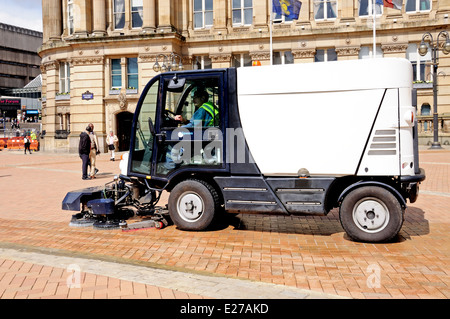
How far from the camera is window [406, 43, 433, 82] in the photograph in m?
30.9

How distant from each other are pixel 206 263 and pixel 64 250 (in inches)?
85.9

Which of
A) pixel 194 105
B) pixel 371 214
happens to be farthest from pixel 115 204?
pixel 371 214

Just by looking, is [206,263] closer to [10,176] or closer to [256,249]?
[256,249]

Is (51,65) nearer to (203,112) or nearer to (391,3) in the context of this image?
(391,3)

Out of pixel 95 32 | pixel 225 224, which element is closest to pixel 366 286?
pixel 225 224

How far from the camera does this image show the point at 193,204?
781 centimetres

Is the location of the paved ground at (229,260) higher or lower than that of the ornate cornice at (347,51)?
lower

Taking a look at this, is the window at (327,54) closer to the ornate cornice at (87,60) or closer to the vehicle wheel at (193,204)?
the ornate cornice at (87,60)

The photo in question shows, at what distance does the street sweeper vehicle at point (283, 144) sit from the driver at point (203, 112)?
2 centimetres

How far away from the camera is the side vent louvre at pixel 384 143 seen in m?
6.72

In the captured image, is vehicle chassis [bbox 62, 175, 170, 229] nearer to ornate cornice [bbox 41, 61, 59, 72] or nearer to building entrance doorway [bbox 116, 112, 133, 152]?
building entrance doorway [bbox 116, 112, 133, 152]

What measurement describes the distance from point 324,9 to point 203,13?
347 inches

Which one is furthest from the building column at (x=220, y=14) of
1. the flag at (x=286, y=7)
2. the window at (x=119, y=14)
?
the flag at (x=286, y=7)

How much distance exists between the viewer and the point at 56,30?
3684 centimetres
